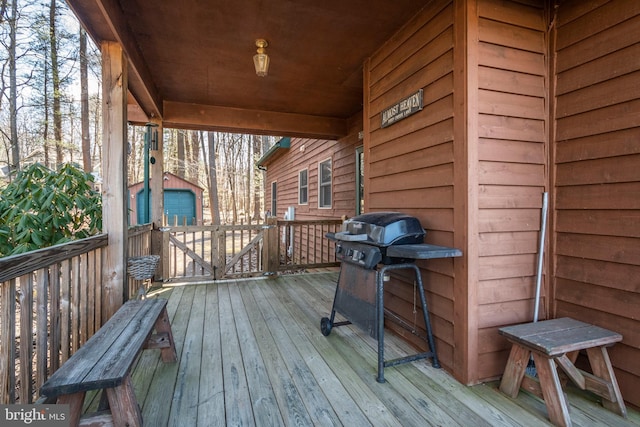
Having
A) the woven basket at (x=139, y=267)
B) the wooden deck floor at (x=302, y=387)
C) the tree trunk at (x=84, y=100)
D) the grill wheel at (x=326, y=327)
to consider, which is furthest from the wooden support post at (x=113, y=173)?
the tree trunk at (x=84, y=100)

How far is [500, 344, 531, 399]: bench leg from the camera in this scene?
1.77m

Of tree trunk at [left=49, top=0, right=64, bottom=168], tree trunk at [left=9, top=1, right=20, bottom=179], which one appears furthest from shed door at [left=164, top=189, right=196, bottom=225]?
tree trunk at [left=9, top=1, right=20, bottom=179]

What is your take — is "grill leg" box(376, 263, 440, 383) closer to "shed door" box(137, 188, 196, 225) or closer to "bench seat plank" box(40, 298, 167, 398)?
"bench seat plank" box(40, 298, 167, 398)

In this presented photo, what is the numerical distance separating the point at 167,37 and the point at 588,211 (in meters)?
3.63

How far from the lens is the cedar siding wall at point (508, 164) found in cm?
195

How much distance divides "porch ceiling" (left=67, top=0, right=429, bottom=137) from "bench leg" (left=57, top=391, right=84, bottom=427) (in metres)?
2.23

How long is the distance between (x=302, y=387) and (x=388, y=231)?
3.73 ft

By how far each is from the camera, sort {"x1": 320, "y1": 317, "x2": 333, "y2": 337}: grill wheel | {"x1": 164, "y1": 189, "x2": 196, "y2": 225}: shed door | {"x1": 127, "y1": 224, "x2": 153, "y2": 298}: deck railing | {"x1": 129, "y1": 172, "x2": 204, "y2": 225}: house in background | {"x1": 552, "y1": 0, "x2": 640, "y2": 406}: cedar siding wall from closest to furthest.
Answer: {"x1": 552, "y1": 0, "x2": 640, "y2": 406}: cedar siding wall
{"x1": 320, "y1": 317, "x2": 333, "y2": 337}: grill wheel
{"x1": 127, "y1": 224, "x2": 153, "y2": 298}: deck railing
{"x1": 129, "y1": 172, "x2": 204, "y2": 225}: house in background
{"x1": 164, "y1": 189, "x2": 196, "y2": 225}: shed door

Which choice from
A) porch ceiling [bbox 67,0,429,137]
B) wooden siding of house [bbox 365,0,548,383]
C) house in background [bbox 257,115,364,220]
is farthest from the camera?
house in background [bbox 257,115,364,220]

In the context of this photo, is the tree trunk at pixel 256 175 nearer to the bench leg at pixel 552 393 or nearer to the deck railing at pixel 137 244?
the deck railing at pixel 137 244

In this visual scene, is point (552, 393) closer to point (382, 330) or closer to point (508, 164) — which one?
point (382, 330)

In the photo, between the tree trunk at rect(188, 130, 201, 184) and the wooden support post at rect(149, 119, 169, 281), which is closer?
the wooden support post at rect(149, 119, 169, 281)

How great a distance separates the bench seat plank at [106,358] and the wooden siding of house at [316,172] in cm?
386

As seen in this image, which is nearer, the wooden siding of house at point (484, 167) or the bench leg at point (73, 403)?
the bench leg at point (73, 403)
